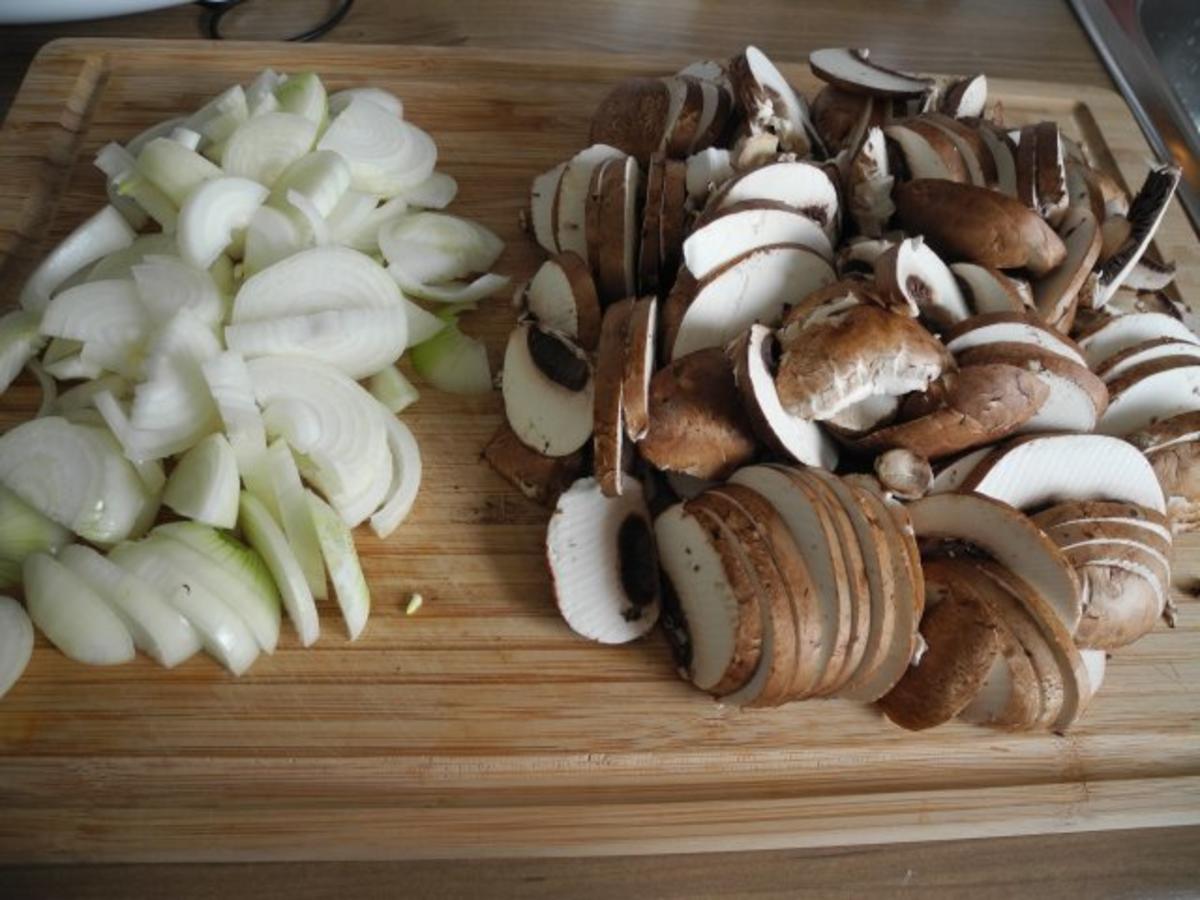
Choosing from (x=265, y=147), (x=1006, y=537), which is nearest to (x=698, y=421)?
(x=1006, y=537)

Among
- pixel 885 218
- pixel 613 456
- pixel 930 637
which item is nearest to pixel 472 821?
pixel 613 456

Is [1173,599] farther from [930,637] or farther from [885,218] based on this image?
[885,218]

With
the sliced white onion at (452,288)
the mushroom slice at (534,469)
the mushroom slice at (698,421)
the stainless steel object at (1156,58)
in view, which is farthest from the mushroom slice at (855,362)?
the stainless steel object at (1156,58)

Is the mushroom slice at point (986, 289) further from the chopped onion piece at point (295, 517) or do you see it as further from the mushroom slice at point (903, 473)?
the chopped onion piece at point (295, 517)

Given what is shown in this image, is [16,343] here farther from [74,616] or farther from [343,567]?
[343,567]

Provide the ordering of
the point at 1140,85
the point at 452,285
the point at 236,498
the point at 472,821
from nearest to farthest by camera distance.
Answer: the point at 472,821, the point at 236,498, the point at 452,285, the point at 1140,85

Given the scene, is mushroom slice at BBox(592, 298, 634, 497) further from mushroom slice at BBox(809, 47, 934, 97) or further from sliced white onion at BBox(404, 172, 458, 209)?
mushroom slice at BBox(809, 47, 934, 97)

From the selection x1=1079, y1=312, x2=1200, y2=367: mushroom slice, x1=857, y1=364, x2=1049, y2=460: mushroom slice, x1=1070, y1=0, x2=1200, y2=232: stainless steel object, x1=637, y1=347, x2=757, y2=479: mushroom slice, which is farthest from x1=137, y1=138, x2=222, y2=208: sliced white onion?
x1=1070, y1=0, x2=1200, y2=232: stainless steel object

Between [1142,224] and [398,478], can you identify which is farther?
[1142,224]
